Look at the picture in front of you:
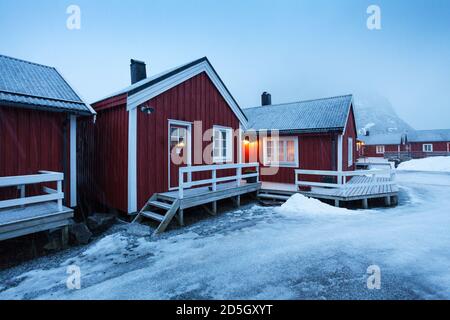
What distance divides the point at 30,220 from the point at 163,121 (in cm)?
408

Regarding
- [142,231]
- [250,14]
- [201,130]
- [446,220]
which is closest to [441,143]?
[446,220]

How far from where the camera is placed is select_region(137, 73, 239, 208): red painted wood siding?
7.01 meters

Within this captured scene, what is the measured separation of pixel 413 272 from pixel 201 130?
6.75 m

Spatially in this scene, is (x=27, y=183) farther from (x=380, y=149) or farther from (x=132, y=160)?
(x=380, y=149)

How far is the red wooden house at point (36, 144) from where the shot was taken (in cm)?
Result: 510

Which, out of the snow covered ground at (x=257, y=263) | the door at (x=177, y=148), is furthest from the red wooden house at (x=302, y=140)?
the door at (x=177, y=148)

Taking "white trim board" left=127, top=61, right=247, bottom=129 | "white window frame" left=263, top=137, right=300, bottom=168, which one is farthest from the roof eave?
"white window frame" left=263, top=137, right=300, bottom=168

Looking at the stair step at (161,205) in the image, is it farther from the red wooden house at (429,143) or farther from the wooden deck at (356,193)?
the red wooden house at (429,143)

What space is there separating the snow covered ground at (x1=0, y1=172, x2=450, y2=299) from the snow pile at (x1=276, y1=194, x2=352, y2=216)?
840mm

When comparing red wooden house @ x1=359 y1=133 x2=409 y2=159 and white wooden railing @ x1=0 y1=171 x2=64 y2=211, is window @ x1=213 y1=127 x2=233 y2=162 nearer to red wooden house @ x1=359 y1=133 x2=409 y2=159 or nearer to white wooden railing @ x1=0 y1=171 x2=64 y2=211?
white wooden railing @ x1=0 y1=171 x2=64 y2=211

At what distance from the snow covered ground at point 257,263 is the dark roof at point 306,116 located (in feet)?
18.3

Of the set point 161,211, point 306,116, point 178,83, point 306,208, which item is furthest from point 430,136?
point 161,211

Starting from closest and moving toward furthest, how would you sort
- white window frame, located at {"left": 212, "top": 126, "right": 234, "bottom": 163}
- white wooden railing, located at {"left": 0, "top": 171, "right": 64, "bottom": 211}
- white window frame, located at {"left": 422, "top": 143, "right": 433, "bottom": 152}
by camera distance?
1. white wooden railing, located at {"left": 0, "top": 171, "right": 64, "bottom": 211}
2. white window frame, located at {"left": 212, "top": 126, "right": 234, "bottom": 163}
3. white window frame, located at {"left": 422, "top": 143, "right": 433, "bottom": 152}
